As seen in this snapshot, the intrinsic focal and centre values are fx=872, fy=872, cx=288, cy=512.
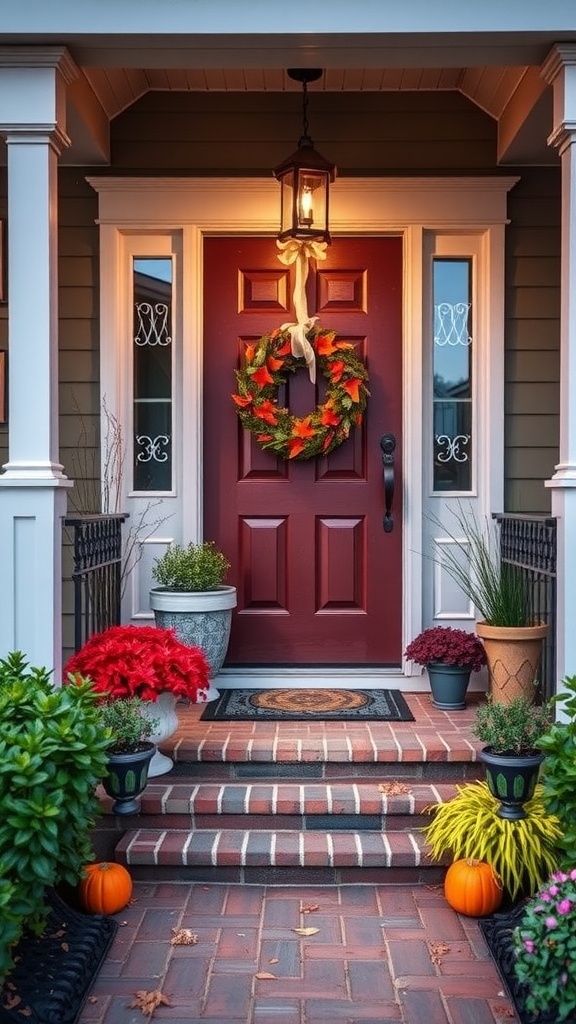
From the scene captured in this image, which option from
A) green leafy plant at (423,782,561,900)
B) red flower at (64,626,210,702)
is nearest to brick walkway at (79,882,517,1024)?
green leafy plant at (423,782,561,900)

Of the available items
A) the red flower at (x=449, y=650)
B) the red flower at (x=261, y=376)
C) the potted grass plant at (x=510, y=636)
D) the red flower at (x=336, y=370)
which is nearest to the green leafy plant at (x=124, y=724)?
the red flower at (x=449, y=650)

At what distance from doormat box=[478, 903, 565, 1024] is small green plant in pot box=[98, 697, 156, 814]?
1138mm

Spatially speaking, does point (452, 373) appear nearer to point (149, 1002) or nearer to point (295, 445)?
point (295, 445)

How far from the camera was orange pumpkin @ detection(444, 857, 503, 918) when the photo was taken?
261cm

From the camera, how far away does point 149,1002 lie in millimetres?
2219

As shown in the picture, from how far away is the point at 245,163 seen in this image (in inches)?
157

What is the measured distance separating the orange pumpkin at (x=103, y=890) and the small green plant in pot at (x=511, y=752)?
3.91 feet

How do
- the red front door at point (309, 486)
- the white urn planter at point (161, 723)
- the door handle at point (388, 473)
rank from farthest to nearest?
the red front door at point (309, 486) → the door handle at point (388, 473) → the white urn planter at point (161, 723)

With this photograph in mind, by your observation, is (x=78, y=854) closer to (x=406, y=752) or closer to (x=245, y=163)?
(x=406, y=752)

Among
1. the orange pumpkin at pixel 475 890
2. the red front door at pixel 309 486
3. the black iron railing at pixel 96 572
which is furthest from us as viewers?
the red front door at pixel 309 486

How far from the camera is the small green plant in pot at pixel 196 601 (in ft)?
12.1

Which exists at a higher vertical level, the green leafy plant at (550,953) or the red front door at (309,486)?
the red front door at (309,486)

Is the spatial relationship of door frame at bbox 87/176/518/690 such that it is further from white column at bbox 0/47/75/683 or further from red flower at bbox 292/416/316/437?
white column at bbox 0/47/75/683

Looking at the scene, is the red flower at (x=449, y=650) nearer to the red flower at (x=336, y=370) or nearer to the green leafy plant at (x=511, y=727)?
the green leafy plant at (x=511, y=727)
